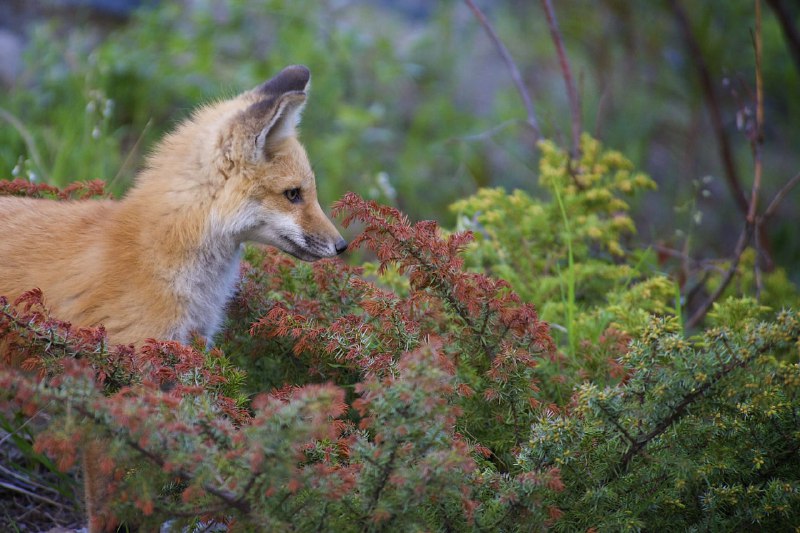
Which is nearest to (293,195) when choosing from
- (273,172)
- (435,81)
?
(273,172)

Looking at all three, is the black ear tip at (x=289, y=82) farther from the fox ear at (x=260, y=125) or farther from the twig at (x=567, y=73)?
the twig at (x=567, y=73)

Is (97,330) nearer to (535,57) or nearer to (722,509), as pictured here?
(722,509)

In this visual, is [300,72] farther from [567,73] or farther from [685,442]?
[685,442]

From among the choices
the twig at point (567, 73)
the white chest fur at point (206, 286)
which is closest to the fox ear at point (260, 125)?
the white chest fur at point (206, 286)

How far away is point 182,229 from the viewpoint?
3.91 m

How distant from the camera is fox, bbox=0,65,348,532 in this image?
147 inches

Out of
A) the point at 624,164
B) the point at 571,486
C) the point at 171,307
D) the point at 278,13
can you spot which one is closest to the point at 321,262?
the point at 171,307

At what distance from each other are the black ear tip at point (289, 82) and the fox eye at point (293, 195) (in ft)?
1.64

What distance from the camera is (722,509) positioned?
3.03 meters

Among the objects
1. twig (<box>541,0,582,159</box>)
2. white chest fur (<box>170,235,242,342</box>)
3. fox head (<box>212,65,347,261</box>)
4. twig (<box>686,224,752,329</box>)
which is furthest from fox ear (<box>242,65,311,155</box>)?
twig (<box>686,224,752,329</box>)

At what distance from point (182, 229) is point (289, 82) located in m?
1.00

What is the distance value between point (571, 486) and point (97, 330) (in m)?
1.88

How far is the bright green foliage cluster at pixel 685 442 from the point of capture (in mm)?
2889

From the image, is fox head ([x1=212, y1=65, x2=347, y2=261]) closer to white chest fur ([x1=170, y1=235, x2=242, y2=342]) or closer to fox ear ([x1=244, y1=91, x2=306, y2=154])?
fox ear ([x1=244, y1=91, x2=306, y2=154])
